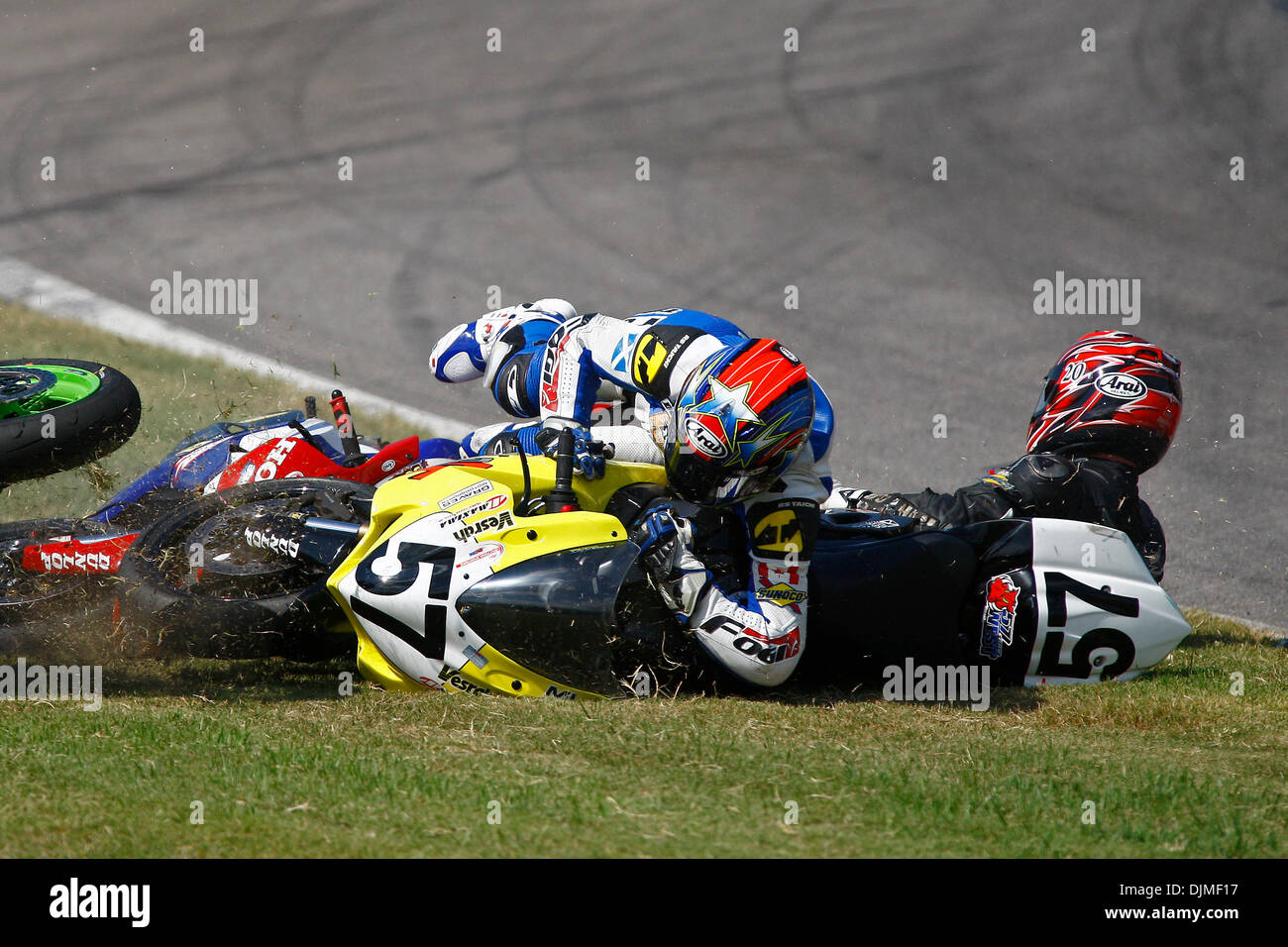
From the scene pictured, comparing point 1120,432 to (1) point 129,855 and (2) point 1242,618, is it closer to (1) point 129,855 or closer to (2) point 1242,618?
(2) point 1242,618

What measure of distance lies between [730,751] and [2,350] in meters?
8.14

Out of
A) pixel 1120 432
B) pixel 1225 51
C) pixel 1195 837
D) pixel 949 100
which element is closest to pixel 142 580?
pixel 1195 837

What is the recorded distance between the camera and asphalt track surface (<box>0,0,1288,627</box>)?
11.1 m

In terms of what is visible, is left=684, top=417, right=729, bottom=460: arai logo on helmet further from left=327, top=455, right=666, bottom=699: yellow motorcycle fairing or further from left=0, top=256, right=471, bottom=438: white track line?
left=0, top=256, right=471, bottom=438: white track line

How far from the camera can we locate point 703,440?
16.4 feet

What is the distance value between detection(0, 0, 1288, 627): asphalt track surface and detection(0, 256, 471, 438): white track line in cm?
25

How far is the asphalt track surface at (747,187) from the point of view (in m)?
11.1

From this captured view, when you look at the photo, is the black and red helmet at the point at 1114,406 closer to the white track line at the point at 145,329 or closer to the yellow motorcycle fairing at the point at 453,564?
the yellow motorcycle fairing at the point at 453,564

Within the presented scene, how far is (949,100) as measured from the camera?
55.5ft

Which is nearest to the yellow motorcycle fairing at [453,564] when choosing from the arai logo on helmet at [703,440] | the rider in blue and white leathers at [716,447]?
the rider in blue and white leathers at [716,447]

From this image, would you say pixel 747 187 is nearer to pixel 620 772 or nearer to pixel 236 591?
pixel 236 591

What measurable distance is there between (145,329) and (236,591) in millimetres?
6673

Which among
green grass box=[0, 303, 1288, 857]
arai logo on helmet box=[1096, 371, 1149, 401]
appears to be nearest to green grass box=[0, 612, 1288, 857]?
green grass box=[0, 303, 1288, 857]

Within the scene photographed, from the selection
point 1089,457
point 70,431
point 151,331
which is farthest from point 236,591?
point 151,331
